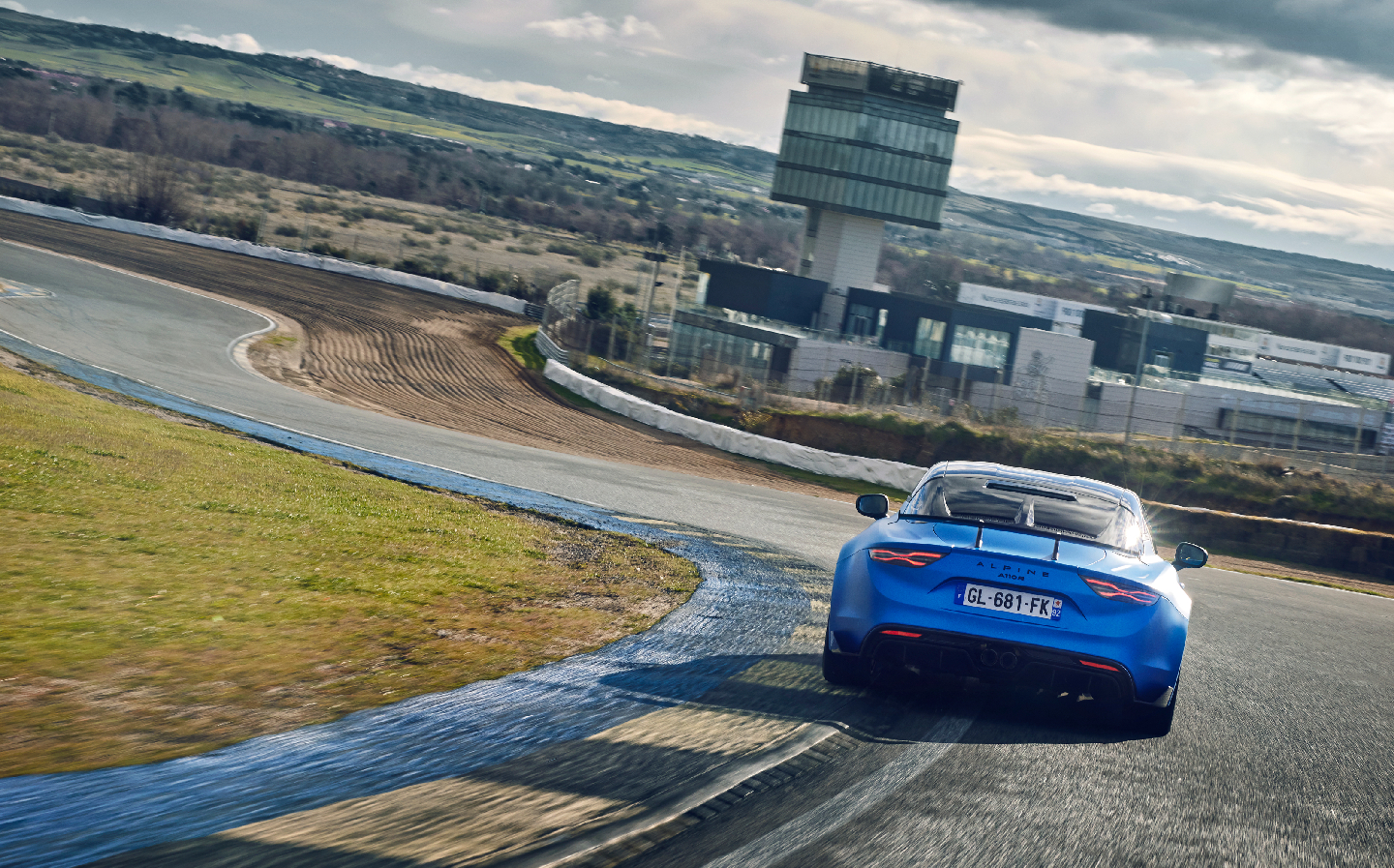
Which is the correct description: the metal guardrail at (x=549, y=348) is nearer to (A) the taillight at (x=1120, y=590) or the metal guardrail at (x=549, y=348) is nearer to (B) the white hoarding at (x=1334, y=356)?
(A) the taillight at (x=1120, y=590)

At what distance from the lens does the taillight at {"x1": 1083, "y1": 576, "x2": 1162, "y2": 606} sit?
17.8ft

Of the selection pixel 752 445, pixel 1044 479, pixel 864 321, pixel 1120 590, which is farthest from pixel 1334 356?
pixel 1120 590

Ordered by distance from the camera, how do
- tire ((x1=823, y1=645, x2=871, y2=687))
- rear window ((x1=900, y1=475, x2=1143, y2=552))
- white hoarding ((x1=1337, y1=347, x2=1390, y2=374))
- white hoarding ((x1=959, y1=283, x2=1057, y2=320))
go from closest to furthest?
tire ((x1=823, y1=645, x2=871, y2=687)) → rear window ((x1=900, y1=475, x2=1143, y2=552)) → white hoarding ((x1=959, y1=283, x2=1057, y2=320)) → white hoarding ((x1=1337, y1=347, x2=1390, y2=374))

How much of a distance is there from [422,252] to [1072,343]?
46.7m

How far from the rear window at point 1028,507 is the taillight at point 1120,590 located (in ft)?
2.17

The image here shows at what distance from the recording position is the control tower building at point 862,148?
77562 mm

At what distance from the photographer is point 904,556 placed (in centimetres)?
569

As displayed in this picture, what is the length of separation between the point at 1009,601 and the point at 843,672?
1.08 meters

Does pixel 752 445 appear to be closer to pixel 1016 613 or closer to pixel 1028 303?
pixel 1016 613

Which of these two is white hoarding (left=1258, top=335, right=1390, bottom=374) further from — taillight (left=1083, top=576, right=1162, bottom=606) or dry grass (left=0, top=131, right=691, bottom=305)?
taillight (left=1083, top=576, right=1162, bottom=606)

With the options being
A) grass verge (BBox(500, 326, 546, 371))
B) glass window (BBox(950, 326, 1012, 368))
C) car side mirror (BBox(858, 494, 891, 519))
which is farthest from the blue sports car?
glass window (BBox(950, 326, 1012, 368))

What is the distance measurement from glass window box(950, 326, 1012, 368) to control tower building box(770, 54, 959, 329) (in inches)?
407

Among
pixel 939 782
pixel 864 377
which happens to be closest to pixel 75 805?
pixel 939 782

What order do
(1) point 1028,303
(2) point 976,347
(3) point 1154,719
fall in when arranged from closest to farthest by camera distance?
(3) point 1154,719, (2) point 976,347, (1) point 1028,303
